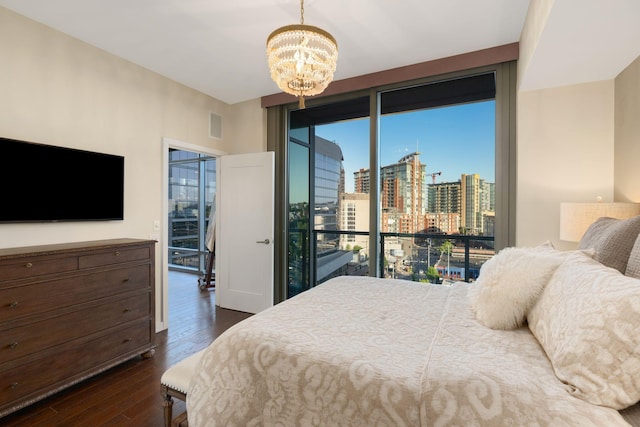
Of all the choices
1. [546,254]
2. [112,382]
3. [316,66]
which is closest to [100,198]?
[112,382]

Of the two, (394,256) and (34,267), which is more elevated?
(34,267)

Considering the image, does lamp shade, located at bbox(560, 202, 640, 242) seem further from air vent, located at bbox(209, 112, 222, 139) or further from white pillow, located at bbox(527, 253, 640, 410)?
air vent, located at bbox(209, 112, 222, 139)

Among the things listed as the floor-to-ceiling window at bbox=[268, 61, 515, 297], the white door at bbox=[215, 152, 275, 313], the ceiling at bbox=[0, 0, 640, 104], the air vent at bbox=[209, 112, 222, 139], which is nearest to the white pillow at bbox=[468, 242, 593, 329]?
the ceiling at bbox=[0, 0, 640, 104]

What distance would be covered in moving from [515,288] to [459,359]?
0.47 metres

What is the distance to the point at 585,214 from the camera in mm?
2100

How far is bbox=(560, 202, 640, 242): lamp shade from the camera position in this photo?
1981 millimetres

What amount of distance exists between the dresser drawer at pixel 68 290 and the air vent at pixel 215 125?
2065 millimetres

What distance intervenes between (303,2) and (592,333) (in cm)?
250

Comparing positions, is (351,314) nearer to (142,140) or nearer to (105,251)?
(105,251)

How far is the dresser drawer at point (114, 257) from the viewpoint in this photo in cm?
229

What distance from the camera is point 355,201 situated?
400 cm

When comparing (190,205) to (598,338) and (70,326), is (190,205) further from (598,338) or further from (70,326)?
(598,338)

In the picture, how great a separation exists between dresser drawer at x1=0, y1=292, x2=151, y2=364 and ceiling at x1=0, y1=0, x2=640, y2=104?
7.46 ft

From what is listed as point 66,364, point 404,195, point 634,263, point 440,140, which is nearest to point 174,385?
point 66,364
